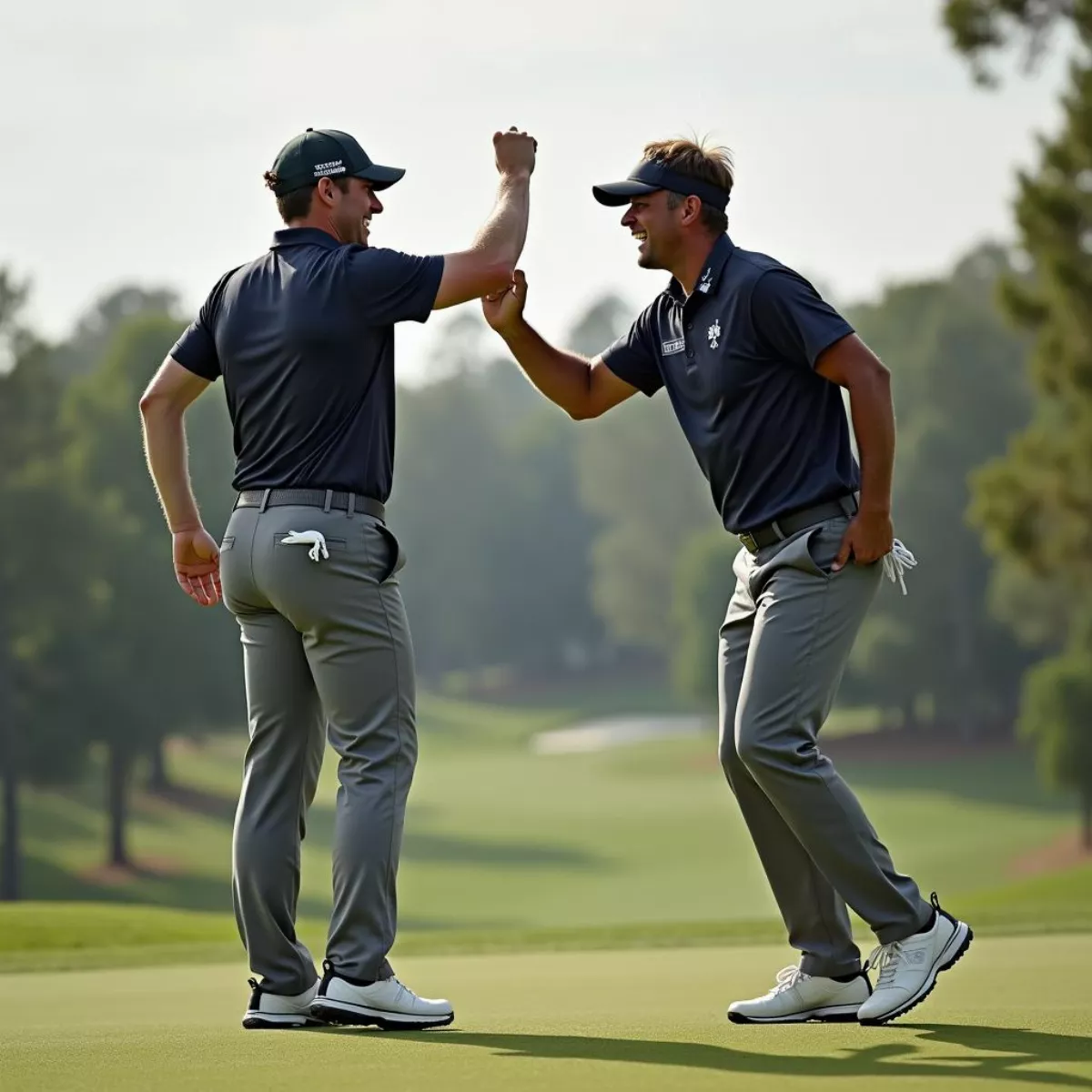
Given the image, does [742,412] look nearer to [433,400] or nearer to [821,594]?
[821,594]

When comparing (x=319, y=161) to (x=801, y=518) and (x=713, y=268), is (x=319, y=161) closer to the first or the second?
(x=713, y=268)

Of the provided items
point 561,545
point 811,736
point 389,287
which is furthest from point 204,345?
point 561,545

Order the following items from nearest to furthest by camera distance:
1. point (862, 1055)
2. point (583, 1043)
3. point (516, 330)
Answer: point (862, 1055) < point (583, 1043) < point (516, 330)

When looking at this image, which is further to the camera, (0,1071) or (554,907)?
(554,907)

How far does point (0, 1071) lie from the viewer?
4641 millimetres

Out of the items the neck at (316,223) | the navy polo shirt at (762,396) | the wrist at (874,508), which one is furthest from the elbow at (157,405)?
the wrist at (874,508)

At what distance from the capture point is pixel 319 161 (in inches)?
223

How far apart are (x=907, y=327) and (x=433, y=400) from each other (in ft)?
133

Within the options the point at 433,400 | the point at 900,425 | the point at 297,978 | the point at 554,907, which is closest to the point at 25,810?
the point at 554,907

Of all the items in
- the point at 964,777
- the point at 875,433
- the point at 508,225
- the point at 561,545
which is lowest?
the point at 875,433

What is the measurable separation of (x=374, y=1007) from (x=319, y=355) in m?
1.80

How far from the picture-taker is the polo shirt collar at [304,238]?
18.5 ft

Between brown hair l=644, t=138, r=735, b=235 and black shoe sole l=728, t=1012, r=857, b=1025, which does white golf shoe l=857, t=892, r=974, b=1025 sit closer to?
black shoe sole l=728, t=1012, r=857, b=1025

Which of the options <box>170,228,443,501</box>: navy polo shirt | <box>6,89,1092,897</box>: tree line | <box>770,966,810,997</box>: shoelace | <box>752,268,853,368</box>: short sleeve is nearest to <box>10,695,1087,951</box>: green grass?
<box>6,89,1092,897</box>: tree line
